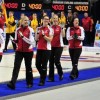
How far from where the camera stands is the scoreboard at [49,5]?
84.0ft

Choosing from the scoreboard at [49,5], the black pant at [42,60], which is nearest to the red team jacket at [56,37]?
the black pant at [42,60]

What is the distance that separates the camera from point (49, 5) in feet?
85.7

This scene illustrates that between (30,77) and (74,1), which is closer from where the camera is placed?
(30,77)

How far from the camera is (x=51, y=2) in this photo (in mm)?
26000

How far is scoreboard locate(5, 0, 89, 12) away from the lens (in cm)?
2561

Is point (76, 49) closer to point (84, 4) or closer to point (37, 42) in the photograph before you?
point (37, 42)

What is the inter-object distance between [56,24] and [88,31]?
13.3 meters

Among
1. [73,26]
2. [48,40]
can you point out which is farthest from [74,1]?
[48,40]

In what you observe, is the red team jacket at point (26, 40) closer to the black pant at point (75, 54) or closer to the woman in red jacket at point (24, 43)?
the woman in red jacket at point (24, 43)

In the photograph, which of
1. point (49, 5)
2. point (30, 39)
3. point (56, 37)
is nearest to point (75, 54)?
point (56, 37)

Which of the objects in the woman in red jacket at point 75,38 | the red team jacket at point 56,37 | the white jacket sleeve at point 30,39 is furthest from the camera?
the woman in red jacket at point 75,38

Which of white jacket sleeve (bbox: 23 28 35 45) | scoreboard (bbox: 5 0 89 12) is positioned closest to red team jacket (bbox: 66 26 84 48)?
white jacket sleeve (bbox: 23 28 35 45)

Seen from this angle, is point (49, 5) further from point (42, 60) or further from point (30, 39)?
point (30, 39)

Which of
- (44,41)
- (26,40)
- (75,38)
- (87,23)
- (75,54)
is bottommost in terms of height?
(87,23)
